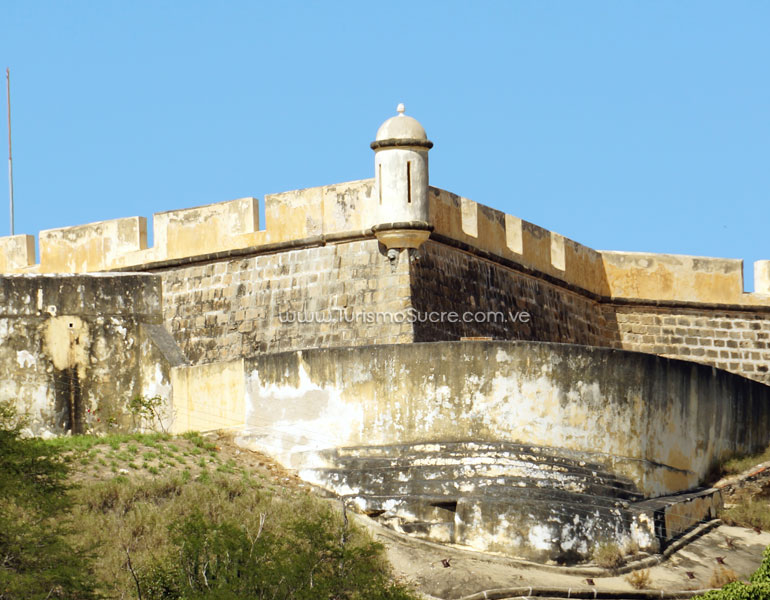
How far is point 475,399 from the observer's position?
765 inches

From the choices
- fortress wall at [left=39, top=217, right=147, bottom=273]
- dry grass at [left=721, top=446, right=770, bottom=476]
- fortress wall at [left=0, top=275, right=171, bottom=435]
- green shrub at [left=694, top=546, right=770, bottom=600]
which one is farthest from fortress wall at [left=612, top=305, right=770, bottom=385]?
green shrub at [left=694, top=546, right=770, bottom=600]

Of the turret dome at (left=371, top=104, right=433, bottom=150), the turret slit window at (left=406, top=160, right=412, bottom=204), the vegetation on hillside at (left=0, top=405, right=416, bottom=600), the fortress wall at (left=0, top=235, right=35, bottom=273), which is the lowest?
the vegetation on hillside at (left=0, top=405, right=416, bottom=600)

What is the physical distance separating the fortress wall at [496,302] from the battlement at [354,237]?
7.5 inches

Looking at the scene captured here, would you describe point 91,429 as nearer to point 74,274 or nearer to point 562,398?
point 74,274

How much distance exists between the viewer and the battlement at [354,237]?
22422mm

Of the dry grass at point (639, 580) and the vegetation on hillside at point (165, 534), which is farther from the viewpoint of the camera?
the dry grass at point (639, 580)

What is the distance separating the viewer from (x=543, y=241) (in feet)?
83.1

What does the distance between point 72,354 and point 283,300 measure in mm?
2608

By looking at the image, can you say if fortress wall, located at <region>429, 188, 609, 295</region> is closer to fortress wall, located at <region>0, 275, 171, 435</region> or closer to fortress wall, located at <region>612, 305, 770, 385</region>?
fortress wall, located at <region>612, 305, 770, 385</region>

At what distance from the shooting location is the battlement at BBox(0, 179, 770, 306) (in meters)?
22.4

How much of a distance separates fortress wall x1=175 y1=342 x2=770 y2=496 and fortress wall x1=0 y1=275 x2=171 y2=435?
2.59 meters

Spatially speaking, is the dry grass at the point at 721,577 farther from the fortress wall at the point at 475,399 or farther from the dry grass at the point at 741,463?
the dry grass at the point at 741,463

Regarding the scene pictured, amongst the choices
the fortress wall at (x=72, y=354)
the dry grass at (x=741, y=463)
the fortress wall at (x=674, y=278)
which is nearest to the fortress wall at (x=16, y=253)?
the fortress wall at (x=72, y=354)

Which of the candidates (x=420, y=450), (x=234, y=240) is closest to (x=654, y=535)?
(x=420, y=450)
